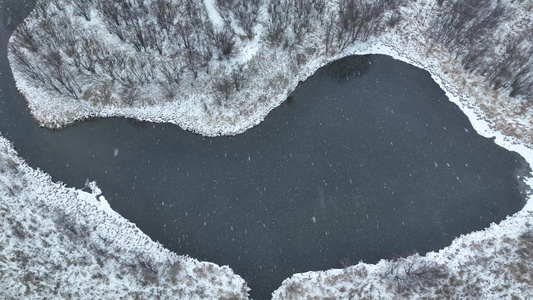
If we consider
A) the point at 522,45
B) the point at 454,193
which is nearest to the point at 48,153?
the point at 454,193

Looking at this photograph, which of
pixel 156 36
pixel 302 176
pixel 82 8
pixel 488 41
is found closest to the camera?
pixel 302 176

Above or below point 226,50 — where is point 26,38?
below

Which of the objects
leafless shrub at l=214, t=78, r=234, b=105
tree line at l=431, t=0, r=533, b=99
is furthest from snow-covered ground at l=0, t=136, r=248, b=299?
tree line at l=431, t=0, r=533, b=99

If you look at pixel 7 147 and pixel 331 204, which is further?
pixel 7 147

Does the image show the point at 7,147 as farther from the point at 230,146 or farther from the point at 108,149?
the point at 230,146

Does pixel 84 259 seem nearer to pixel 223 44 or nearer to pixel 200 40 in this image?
pixel 223 44

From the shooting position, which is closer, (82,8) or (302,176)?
(302,176)

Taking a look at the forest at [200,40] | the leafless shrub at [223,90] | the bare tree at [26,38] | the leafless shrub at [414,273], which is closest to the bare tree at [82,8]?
the forest at [200,40]

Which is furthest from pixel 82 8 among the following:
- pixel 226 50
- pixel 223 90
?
pixel 223 90
